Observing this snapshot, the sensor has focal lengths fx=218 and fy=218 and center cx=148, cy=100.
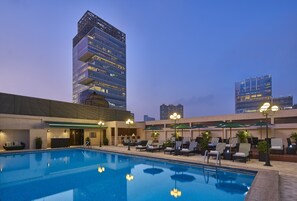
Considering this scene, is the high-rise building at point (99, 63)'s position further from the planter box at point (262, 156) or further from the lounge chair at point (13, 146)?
the planter box at point (262, 156)

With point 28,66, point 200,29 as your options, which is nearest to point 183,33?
point 200,29

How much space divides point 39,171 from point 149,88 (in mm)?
136358

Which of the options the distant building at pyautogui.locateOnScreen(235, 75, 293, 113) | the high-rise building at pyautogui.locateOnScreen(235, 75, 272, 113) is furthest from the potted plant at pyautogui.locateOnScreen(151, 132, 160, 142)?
the high-rise building at pyautogui.locateOnScreen(235, 75, 272, 113)

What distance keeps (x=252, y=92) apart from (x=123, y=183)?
154121 mm

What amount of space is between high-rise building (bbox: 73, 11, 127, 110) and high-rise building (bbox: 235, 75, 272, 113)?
74.1m

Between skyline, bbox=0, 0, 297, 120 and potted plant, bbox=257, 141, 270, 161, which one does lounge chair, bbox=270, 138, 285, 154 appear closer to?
potted plant, bbox=257, 141, 270, 161

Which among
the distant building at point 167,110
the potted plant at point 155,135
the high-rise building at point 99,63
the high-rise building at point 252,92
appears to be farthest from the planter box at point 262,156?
the distant building at point 167,110

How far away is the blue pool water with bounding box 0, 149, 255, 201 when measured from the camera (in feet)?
24.1

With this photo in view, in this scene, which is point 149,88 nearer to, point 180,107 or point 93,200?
point 180,107

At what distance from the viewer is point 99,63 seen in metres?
Result: 84.6

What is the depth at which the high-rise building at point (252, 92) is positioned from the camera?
13050 cm

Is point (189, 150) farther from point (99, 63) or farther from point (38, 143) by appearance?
point (99, 63)

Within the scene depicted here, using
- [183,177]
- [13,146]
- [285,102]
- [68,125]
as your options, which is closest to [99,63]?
[68,125]

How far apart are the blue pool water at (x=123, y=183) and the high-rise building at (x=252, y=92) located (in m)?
126
